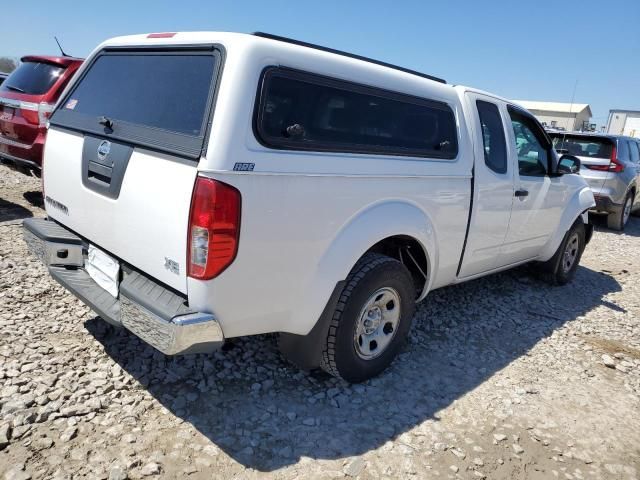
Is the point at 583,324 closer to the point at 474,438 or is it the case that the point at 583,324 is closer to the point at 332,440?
the point at 474,438

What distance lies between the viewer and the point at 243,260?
223 cm

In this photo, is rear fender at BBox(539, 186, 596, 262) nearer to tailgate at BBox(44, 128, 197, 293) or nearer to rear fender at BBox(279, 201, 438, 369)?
rear fender at BBox(279, 201, 438, 369)

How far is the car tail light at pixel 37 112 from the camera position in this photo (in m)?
5.70

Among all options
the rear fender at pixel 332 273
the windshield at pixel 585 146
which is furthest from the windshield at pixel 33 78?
the windshield at pixel 585 146

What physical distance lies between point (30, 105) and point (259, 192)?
198 inches

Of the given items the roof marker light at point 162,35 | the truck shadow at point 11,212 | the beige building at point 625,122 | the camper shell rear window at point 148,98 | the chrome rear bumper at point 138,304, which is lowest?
the truck shadow at point 11,212

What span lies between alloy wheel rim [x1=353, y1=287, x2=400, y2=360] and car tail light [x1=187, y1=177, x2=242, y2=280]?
1.09m

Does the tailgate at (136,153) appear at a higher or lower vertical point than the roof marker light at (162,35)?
lower

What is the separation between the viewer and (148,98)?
265 cm

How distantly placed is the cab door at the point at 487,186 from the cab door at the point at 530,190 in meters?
0.15

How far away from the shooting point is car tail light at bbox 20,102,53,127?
5.70 meters

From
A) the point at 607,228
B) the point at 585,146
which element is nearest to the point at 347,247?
the point at 585,146

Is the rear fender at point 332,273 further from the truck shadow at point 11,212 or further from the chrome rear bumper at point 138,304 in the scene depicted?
the truck shadow at point 11,212

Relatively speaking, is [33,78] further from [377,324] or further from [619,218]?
[619,218]
